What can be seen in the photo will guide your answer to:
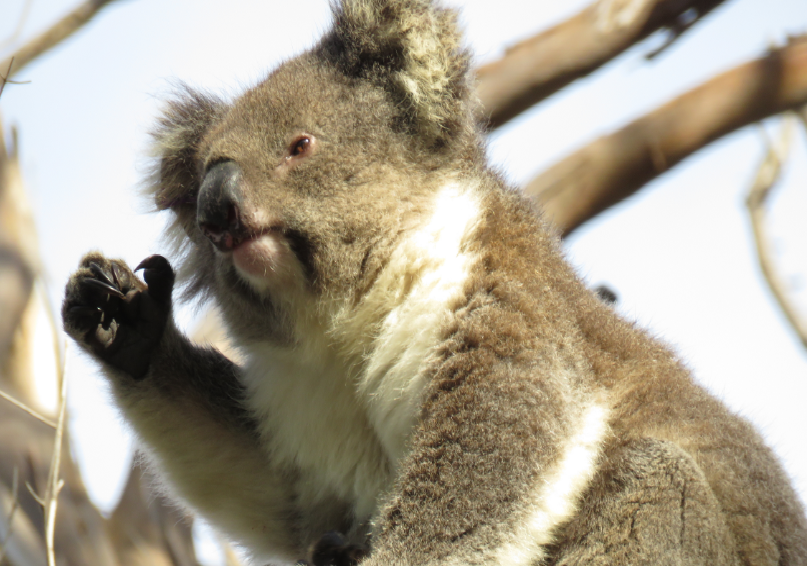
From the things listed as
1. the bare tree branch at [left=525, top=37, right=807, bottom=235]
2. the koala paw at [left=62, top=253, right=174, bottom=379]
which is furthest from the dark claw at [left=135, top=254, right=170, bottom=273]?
the bare tree branch at [left=525, top=37, right=807, bottom=235]

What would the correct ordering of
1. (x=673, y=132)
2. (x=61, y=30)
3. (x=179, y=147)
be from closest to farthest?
1. (x=179, y=147)
2. (x=673, y=132)
3. (x=61, y=30)

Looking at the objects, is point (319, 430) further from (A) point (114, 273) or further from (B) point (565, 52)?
(B) point (565, 52)

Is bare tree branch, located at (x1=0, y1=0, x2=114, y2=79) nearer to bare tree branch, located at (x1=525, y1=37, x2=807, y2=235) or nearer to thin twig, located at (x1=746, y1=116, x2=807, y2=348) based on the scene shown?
bare tree branch, located at (x1=525, y1=37, x2=807, y2=235)

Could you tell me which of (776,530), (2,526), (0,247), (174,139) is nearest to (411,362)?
(776,530)

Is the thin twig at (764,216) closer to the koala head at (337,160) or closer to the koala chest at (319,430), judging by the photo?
the koala head at (337,160)

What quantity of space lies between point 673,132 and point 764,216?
1283 millimetres

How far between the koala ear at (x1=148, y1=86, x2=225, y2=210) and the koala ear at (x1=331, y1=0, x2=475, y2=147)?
2.88 ft

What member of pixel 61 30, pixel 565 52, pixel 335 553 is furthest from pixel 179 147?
pixel 565 52

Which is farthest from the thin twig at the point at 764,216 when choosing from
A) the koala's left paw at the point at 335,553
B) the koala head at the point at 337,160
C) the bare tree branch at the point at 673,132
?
the koala's left paw at the point at 335,553

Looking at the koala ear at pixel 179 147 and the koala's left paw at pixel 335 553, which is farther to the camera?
the koala ear at pixel 179 147

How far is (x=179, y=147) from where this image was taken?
3662 mm

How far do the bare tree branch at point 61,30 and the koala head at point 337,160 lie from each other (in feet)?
9.21

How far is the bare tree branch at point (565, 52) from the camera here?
18.2ft

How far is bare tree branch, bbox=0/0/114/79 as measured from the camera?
541 centimetres
